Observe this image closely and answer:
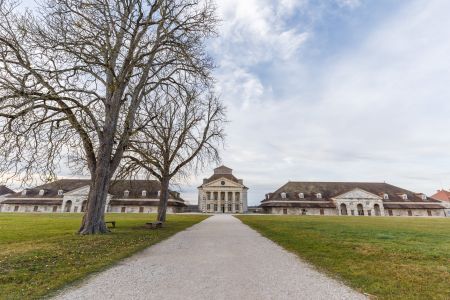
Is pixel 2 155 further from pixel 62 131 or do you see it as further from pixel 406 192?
pixel 406 192

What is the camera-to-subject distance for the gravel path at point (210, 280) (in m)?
4.20

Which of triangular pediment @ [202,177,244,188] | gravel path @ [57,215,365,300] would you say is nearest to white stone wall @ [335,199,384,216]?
triangular pediment @ [202,177,244,188]

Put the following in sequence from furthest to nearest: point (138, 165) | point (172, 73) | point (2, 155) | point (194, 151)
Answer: point (194, 151) → point (138, 165) → point (172, 73) → point (2, 155)

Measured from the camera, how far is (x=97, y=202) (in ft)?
41.3

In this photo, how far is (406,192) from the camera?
221ft

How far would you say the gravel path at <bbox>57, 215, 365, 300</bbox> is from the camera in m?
4.20

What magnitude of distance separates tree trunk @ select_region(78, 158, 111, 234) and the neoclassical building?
2502 inches

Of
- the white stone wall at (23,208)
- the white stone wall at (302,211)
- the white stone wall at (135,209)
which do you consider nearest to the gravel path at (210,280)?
the white stone wall at (135,209)

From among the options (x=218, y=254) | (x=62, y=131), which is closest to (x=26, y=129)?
(x=62, y=131)

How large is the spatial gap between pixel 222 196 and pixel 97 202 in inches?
2617

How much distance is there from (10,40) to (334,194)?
70801 millimetres

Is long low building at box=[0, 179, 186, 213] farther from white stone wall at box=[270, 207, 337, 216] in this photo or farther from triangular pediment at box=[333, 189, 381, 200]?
triangular pediment at box=[333, 189, 381, 200]

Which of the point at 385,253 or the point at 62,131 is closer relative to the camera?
the point at 385,253

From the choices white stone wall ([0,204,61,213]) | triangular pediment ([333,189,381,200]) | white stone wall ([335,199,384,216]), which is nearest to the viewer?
white stone wall ([0,204,61,213])
